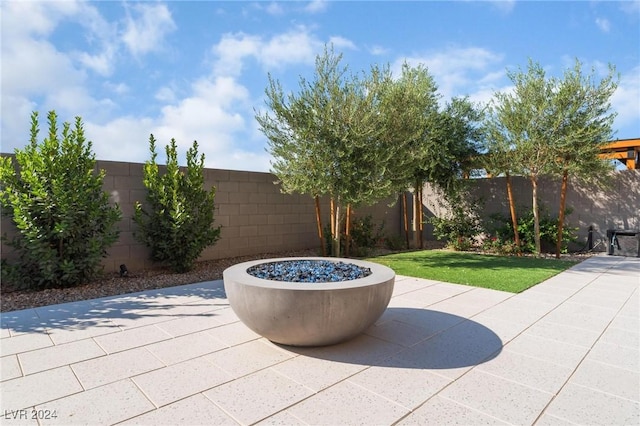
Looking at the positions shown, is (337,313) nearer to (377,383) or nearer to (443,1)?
(377,383)

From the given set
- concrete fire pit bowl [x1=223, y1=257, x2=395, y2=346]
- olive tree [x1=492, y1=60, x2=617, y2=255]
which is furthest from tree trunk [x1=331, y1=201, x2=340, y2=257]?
concrete fire pit bowl [x1=223, y1=257, x2=395, y2=346]

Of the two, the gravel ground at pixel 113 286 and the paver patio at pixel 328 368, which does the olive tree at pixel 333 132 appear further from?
the paver patio at pixel 328 368

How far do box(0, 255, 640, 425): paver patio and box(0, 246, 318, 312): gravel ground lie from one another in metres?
0.48

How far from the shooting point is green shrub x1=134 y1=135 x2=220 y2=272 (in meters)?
5.86

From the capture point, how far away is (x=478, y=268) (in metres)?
6.78

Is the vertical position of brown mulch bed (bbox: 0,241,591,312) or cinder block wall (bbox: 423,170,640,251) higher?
cinder block wall (bbox: 423,170,640,251)

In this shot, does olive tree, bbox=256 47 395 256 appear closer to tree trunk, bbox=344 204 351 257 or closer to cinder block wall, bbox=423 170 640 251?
tree trunk, bbox=344 204 351 257

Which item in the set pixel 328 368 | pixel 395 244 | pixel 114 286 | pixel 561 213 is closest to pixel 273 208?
pixel 395 244

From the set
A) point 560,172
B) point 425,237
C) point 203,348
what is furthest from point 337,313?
point 425,237

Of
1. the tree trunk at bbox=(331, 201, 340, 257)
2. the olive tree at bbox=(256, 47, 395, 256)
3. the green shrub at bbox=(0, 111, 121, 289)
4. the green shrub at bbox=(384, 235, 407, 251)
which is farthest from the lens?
the green shrub at bbox=(384, 235, 407, 251)

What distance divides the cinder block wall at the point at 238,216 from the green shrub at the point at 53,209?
479 mm

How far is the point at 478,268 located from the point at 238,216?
197 inches

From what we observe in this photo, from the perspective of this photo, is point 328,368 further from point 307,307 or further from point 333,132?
point 333,132

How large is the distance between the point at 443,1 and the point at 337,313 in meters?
5.22
